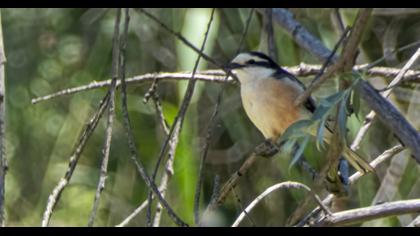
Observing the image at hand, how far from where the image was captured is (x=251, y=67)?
3.16m

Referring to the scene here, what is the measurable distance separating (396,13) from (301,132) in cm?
247

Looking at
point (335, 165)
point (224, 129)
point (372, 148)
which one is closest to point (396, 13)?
point (372, 148)

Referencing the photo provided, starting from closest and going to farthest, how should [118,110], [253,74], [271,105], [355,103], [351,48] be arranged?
[351,48], [355,103], [271,105], [253,74], [118,110]


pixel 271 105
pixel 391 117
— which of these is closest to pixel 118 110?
pixel 271 105

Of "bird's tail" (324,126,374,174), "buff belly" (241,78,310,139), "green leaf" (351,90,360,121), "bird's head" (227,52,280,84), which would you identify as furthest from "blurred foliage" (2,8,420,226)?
"green leaf" (351,90,360,121)

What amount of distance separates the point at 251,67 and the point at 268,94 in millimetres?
124

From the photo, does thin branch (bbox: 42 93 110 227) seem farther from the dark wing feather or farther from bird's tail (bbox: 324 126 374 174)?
the dark wing feather

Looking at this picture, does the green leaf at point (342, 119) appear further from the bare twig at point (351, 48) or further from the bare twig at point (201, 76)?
the bare twig at point (201, 76)

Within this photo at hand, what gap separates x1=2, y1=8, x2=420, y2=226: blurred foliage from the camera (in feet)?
13.4

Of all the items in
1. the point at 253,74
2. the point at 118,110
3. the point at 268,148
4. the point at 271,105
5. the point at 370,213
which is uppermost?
the point at 118,110

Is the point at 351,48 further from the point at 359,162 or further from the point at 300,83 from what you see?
the point at 300,83

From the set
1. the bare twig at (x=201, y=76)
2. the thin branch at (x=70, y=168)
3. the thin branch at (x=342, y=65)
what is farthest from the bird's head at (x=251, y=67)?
the thin branch at (x=342, y=65)

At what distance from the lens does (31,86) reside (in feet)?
15.1
